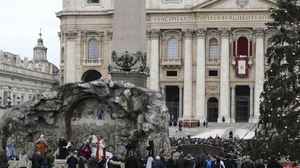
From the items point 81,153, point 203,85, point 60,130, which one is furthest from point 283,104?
point 203,85

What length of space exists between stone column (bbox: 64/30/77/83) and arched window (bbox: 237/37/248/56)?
698 inches

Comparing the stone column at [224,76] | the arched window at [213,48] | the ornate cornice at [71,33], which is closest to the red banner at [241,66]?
the stone column at [224,76]

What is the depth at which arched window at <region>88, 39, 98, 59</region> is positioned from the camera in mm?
87250

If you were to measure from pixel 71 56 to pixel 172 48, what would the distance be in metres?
11.1

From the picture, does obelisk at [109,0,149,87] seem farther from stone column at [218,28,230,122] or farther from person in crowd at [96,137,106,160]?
stone column at [218,28,230,122]

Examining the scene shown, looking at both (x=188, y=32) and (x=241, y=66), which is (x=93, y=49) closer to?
(x=188, y=32)

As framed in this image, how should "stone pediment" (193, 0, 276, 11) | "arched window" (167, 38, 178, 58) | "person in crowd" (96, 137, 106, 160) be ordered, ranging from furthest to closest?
"arched window" (167, 38, 178, 58) < "stone pediment" (193, 0, 276, 11) < "person in crowd" (96, 137, 106, 160)

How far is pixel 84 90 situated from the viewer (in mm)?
32812

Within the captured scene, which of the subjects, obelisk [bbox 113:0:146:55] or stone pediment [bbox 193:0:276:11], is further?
stone pediment [bbox 193:0:276:11]

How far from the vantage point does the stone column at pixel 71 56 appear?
86562 mm

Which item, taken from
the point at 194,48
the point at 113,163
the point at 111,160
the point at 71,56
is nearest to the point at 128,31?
the point at 111,160

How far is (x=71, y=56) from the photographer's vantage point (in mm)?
87000

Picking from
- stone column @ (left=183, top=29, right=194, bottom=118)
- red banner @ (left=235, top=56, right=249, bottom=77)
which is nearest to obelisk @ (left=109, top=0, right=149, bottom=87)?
red banner @ (left=235, top=56, right=249, bottom=77)

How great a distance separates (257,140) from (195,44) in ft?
184
